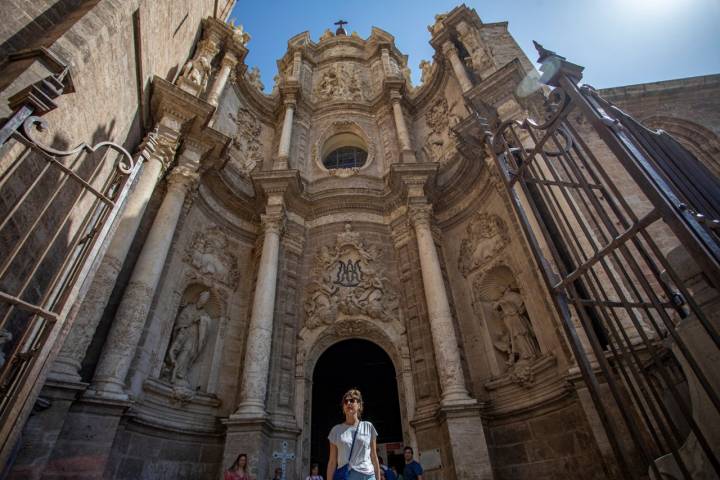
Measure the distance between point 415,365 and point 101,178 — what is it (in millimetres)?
6867

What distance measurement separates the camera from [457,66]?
38.7ft

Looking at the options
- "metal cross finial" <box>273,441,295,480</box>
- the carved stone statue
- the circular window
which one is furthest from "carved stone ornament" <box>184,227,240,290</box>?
the carved stone statue

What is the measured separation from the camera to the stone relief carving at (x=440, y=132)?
37.4 ft

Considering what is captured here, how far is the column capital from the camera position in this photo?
9.40m

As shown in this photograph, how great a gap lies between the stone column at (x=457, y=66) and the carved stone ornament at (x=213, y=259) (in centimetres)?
800

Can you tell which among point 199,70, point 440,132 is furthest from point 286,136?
point 440,132

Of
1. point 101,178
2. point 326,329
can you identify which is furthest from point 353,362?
point 101,178

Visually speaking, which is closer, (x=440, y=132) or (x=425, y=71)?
(x=440, y=132)

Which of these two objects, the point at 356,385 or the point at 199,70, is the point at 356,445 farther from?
the point at 199,70

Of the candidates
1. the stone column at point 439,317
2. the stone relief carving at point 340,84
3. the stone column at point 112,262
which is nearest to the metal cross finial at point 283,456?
the stone column at point 439,317

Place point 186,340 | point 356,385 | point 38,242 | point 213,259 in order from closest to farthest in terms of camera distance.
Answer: point 38,242
point 186,340
point 213,259
point 356,385

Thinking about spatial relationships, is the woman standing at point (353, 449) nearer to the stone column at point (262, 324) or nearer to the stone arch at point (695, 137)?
the stone column at point (262, 324)

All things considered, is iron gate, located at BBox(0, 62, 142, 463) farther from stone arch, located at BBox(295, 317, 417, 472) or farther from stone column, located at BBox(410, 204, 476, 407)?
stone column, located at BBox(410, 204, 476, 407)

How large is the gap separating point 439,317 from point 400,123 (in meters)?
7.23
